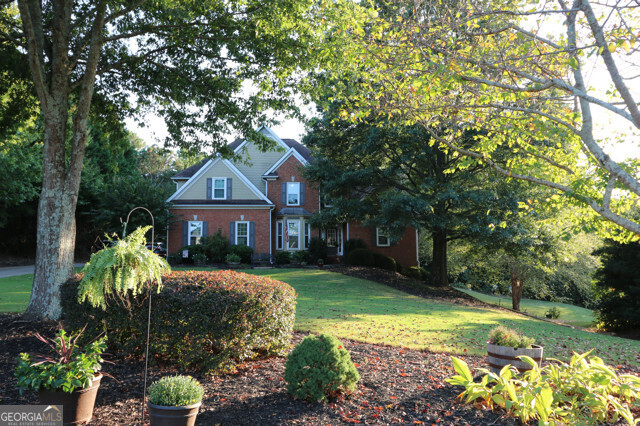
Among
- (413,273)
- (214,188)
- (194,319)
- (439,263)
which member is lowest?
(413,273)

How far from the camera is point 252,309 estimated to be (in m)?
6.18

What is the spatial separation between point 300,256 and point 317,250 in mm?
1142

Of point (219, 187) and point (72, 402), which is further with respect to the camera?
point (219, 187)

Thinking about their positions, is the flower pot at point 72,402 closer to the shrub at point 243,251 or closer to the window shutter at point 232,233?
the shrub at point 243,251

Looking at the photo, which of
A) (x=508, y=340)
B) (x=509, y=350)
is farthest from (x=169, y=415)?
(x=508, y=340)

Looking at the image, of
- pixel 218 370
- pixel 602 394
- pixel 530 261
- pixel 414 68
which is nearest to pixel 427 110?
pixel 414 68

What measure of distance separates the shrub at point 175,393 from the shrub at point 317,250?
22.5 meters

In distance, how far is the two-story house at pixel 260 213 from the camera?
90.7 ft

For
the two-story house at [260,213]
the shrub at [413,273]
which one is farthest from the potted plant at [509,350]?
the shrub at [413,273]

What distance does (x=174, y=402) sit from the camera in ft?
14.3

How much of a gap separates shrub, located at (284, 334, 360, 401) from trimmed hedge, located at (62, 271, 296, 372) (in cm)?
114

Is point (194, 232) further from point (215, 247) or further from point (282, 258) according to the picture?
point (282, 258)

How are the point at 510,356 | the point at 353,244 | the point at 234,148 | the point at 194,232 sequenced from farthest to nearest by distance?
the point at 234,148 < the point at 353,244 < the point at 194,232 < the point at 510,356

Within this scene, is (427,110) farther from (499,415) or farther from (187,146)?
(187,146)
